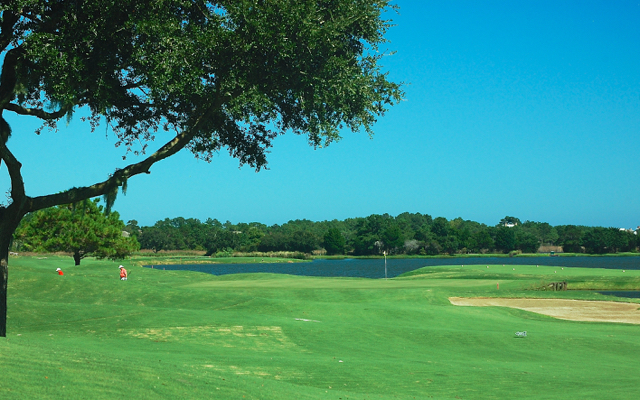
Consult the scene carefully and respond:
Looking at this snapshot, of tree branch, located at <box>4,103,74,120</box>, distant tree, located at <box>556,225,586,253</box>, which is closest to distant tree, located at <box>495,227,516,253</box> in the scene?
distant tree, located at <box>556,225,586,253</box>

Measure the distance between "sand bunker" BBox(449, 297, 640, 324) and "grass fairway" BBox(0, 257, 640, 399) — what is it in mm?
3011

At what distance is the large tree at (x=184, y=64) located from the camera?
13047mm

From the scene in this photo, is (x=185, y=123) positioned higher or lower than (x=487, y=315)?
higher

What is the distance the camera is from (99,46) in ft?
44.5

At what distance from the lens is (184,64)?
1317 cm

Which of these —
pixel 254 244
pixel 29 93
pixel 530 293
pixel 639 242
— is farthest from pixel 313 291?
pixel 639 242

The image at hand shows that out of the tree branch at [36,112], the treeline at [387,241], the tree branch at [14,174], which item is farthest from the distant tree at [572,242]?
the tree branch at [14,174]

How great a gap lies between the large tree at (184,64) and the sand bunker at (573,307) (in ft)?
68.4

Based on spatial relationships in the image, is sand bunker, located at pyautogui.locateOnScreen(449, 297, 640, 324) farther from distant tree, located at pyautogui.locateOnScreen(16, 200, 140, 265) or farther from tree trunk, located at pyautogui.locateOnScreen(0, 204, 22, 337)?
distant tree, located at pyautogui.locateOnScreen(16, 200, 140, 265)

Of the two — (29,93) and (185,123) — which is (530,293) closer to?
(185,123)

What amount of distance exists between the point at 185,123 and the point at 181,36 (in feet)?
12.8

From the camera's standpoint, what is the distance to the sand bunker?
100ft

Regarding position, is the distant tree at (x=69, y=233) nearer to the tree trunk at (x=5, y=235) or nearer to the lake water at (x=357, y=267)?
the lake water at (x=357, y=267)

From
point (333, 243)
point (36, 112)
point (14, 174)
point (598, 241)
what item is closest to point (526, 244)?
point (598, 241)
